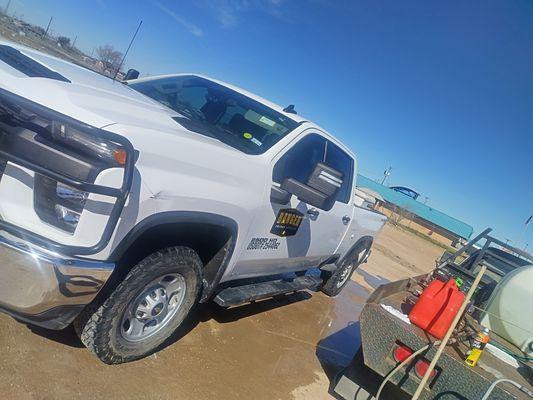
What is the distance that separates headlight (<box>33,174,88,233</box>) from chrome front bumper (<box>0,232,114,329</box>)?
17cm

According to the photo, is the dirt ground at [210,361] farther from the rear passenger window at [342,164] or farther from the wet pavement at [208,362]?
the rear passenger window at [342,164]

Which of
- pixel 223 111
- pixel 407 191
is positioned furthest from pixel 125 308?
pixel 407 191

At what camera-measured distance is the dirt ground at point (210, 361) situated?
2.54 m

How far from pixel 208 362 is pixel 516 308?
259cm

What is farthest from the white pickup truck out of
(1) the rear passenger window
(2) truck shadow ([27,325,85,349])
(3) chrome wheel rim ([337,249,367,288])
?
(3) chrome wheel rim ([337,249,367,288])

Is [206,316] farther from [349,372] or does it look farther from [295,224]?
[349,372]

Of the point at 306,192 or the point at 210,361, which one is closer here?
the point at 306,192

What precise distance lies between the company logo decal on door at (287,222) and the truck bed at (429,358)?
3.04 ft

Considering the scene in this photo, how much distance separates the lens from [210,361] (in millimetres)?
3354

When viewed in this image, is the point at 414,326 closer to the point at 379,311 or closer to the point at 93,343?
the point at 379,311

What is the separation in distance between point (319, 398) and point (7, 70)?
328 cm

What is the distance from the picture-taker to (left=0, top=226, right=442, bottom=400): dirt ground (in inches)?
Result: 99.8

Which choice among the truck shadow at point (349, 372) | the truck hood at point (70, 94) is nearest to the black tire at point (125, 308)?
the truck hood at point (70, 94)

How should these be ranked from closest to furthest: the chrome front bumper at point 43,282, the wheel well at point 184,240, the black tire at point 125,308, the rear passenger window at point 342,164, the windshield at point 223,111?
the chrome front bumper at point 43,282
the wheel well at point 184,240
the black tire at point 125,308
the windshield at point 223,111
the rear passenger window at point 342,164
